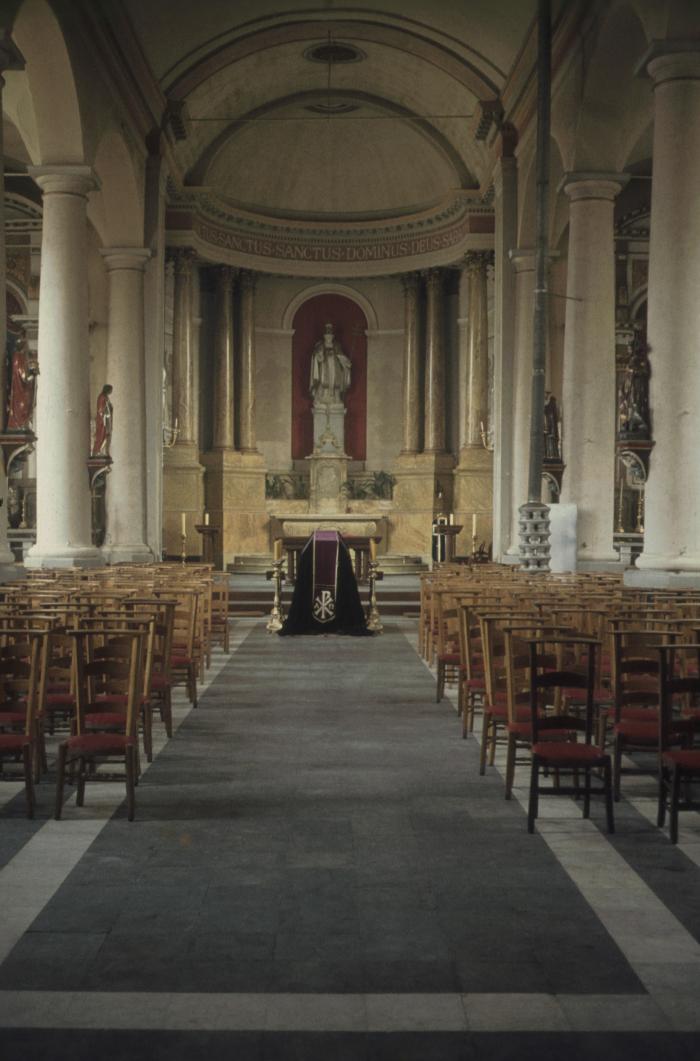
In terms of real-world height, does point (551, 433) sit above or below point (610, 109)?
below

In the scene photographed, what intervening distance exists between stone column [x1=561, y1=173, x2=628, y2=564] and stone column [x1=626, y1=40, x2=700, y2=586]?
3650 millimetres

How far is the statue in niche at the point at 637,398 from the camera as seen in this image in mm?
12547

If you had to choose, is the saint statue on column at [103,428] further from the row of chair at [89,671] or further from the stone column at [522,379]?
the row of chair at [89,671]

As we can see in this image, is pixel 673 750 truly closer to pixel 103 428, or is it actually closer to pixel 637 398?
pixel 637 398

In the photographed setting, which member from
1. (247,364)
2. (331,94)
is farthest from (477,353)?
(331,94)

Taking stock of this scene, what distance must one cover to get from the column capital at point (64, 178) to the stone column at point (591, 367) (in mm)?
6377

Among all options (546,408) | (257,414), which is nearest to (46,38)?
(546,408)

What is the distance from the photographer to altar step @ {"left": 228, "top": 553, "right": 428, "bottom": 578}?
85.6 feet

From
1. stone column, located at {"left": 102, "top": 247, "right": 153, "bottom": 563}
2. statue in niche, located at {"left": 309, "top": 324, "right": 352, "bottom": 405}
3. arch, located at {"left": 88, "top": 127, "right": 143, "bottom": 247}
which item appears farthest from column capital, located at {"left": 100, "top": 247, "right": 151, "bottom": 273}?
statue in niche, located at {"left": 309, "top": 324, "right": 352, "bottom": 405}

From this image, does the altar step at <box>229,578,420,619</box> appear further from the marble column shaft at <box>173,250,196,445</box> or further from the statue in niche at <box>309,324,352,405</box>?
the statue in niche at <box>309,324,352,405</box>

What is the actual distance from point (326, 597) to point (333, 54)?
43.2 feet

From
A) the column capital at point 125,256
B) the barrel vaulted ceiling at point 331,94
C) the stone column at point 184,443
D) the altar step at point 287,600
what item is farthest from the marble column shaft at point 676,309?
the stone column at point 184,443

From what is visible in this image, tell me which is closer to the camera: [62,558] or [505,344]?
[62,558]

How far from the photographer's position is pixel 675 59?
12133 mm
